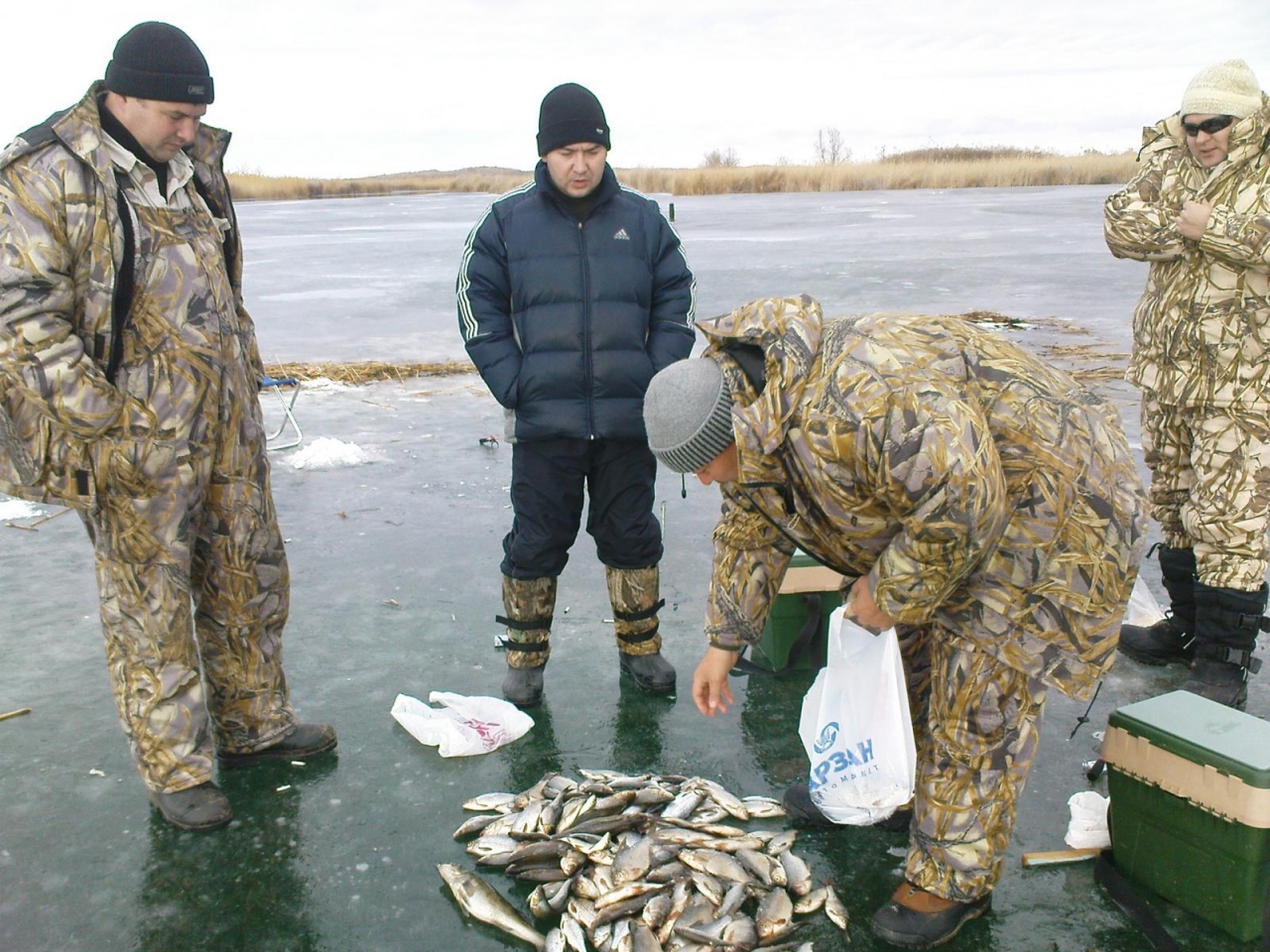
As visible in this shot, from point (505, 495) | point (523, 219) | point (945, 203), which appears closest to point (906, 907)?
point (523, 219)

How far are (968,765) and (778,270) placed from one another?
611 inches

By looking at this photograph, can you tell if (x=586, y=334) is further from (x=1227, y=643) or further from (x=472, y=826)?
(x=1227, y=643)

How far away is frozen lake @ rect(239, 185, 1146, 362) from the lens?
14211mm

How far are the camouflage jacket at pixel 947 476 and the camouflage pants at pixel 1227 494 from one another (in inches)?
79.0

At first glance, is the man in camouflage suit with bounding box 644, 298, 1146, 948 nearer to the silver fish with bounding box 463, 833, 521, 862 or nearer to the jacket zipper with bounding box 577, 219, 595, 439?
the silver fish with bounding box 463, 833, 521, 862

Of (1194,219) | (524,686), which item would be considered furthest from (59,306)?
(1194,219)

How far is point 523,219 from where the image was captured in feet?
15.0

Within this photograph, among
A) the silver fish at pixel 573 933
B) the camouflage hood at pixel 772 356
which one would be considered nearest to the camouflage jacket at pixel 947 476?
the camouflage hood at pixel 772 356

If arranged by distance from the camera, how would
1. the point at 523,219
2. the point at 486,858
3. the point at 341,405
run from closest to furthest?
the point at 486,858 < the point at 523,219 < the point at 341,405

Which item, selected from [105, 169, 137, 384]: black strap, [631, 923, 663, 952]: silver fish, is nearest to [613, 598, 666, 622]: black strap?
[631, 923, 663, 952]: silver fish

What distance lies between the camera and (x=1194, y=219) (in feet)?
15.2

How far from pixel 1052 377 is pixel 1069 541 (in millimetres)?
441

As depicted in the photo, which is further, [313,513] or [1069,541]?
[313,513]

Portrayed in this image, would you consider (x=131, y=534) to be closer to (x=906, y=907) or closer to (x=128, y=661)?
(x=128, y=661)
